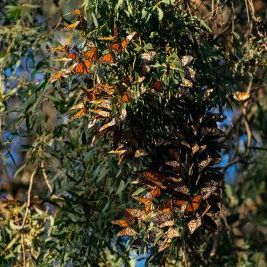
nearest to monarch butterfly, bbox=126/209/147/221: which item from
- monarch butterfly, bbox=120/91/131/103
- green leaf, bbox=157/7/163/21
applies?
monarch butterfly, bbox=120/91/131/103

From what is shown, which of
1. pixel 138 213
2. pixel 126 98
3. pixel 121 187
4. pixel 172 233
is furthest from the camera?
pixel 121 187

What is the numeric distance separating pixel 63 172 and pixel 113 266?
1.75 ft

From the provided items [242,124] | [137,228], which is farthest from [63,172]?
[242,124]

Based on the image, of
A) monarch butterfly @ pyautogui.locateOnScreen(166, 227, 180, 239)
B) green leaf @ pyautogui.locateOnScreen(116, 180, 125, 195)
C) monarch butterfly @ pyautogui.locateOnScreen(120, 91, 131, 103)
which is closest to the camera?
monarch butterfly @ pyautogui.locateOnScreen(120, 91, 131, 103)

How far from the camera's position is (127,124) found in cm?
304

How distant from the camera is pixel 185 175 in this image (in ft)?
9.80

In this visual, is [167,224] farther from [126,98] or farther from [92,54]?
[92,54]

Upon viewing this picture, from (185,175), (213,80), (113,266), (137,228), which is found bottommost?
(113,266)

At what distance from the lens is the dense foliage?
3.00 m

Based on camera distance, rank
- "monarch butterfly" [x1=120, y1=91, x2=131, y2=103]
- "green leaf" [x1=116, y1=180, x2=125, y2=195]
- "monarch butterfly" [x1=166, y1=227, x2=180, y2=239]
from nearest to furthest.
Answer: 1. "monarch butterfly" [x1=120, y1=91, x2=131, y2=103]
2. "monarch butterfly" [x1=166, y1=227, x2=180, y2=239]
3. "green leaf" [x1=116, y1=180, x2=125, y2=195]

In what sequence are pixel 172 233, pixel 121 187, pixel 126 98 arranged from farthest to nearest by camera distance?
pixel 121 187 → pixel 172 233 → pixel 126 98

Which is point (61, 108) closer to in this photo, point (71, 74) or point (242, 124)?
point (71, 74)

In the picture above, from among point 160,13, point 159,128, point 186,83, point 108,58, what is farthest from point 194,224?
point 160,13

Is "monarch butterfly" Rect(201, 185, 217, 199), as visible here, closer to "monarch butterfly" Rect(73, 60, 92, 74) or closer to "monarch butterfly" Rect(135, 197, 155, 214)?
"monarch butterfly" Rect(135, 197, 155, 214)
